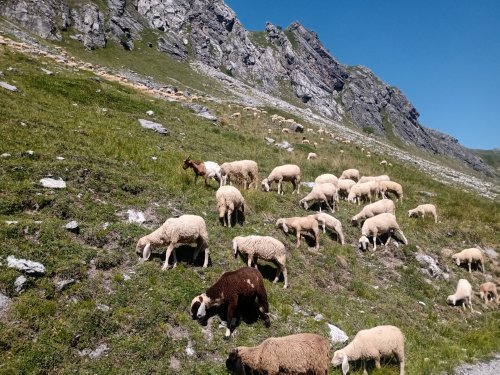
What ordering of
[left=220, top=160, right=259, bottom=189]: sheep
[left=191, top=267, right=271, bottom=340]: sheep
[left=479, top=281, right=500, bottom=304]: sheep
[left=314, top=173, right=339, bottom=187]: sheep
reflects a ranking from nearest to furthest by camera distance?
[left=191, top=267, right=271, bottom=340]: sheep → [left=479, top=281, right=500, bottom=304]: sheep → [left=220, top=160, right=259, bottom=189]: sheep → [left=314, top=173, right=339, bottom=187]: sheep

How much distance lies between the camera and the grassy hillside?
322 inches

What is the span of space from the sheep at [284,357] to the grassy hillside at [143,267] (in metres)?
0.67

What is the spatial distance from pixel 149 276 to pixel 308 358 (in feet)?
16.3

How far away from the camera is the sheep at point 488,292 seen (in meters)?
17.0

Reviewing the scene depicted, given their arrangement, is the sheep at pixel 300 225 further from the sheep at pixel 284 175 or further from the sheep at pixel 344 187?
the sheep at pixel 344 187

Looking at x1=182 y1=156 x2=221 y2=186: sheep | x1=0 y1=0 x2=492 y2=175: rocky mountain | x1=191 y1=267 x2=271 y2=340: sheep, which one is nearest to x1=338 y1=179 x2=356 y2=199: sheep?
x1=182 y1=156 x2=221 y2=186: sheep

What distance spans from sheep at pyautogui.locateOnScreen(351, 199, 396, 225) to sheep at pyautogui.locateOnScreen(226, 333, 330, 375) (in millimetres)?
12103

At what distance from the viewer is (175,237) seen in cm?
1126

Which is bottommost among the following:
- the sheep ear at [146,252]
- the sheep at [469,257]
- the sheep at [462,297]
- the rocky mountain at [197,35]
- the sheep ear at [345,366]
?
the sheep ear at [146,252]

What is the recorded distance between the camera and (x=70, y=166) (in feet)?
47.1

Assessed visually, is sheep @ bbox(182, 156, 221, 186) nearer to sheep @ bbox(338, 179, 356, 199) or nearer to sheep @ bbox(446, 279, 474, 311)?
sheep @ bbox(338, 179, 356, 199)

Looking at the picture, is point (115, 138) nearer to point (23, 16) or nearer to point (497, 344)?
point (497, 344)

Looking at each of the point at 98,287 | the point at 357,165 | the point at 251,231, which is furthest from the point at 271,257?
the point at 357,165

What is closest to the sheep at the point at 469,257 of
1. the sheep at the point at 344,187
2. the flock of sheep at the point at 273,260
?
the flock of sheep at the point at 273,260
